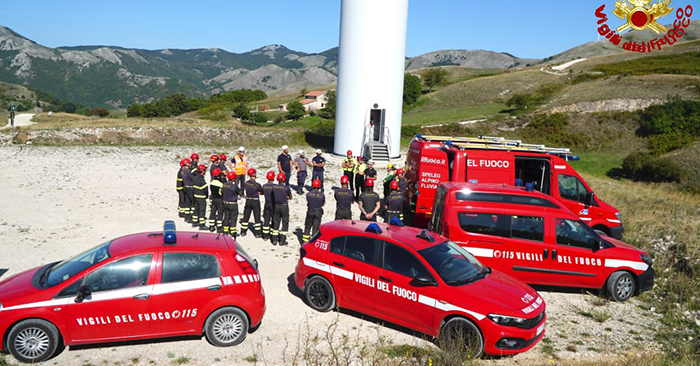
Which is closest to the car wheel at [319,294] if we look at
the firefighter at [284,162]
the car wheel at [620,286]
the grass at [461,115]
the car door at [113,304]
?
the car door at [113,304]

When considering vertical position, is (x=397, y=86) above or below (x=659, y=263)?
above

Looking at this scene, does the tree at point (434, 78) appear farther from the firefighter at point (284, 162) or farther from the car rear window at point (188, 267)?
the car rear window at point (188, 267)

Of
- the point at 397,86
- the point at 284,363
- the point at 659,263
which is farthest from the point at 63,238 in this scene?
the point at 397,86

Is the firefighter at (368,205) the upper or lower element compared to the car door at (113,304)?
upper

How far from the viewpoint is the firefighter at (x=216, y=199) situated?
1138cm

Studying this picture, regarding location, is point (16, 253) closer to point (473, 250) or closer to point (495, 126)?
point (473, 250)

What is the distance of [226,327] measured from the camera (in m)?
6.46

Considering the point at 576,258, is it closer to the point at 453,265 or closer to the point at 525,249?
the point at 525,249

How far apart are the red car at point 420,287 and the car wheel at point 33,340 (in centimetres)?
363

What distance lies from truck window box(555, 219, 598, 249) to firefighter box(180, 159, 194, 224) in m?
8.84

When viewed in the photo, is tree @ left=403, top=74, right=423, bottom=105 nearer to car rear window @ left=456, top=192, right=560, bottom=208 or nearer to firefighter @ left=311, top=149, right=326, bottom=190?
firefighter @ left=311, top=149, right=326, bottom=190

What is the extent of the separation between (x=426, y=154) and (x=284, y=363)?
7.62 metres

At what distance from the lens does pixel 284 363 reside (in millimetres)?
6074

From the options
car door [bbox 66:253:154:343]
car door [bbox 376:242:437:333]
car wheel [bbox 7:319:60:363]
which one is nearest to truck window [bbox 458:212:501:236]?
car door [bbox 376:242:437:333]
